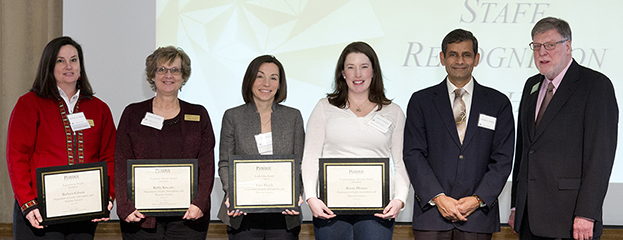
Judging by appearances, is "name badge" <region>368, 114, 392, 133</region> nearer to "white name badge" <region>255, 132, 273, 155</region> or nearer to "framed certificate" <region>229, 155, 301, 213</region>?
"framed certificate" <region>229, 155, 301, 213</region>

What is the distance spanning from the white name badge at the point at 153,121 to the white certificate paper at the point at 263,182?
524mm

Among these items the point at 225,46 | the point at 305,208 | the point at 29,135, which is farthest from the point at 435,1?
the point at 29,135

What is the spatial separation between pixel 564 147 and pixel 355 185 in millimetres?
1078

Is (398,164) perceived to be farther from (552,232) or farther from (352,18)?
(352,18)

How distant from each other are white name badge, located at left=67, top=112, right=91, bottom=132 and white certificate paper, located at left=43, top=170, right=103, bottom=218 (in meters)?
0.27

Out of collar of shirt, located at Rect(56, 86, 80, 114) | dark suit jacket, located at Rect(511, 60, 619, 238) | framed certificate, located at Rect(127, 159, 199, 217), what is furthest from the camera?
collar of shirt, located at Rect(56, 86, 80, 114)

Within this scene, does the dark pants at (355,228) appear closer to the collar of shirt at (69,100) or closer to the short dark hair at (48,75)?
the collar of shirt at (69,100)

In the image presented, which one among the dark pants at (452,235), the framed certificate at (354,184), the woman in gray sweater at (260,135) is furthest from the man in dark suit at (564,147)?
the woman in gray sweater at (260,135)

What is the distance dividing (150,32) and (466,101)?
132 inches

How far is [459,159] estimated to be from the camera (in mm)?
2279

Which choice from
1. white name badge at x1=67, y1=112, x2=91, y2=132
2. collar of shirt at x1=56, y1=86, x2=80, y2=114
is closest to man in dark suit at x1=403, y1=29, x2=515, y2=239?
white name badge at x1=67, y1=112, x2=91, y2=132

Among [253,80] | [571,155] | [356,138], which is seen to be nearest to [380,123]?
[356,138]

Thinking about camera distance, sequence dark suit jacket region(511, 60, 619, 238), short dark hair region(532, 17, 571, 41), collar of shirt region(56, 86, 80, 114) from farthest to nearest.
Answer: collar of shirt region(56, 86, 80, 114), short dark hair region(532, 17, 571, 41), dark suit jacket region(511, 60, 619, 238)

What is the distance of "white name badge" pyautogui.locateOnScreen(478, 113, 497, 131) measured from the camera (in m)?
2.29
